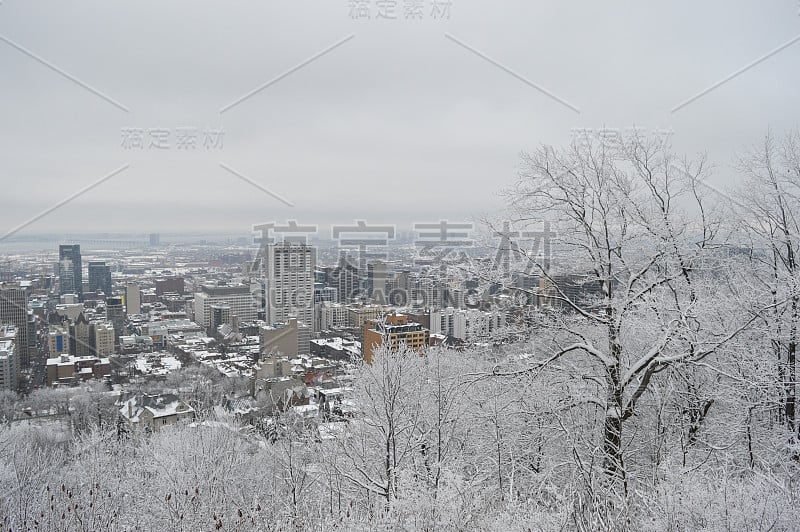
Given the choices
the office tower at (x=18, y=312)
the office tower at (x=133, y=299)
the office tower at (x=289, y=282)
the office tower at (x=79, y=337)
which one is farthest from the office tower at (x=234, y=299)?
the office tower at (x=18, y=312)

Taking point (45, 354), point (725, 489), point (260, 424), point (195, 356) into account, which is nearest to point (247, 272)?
point (195, 356)

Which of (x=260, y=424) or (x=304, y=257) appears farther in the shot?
(x=304, y=257)

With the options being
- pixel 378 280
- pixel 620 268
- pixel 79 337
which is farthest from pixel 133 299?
pixel 620 268

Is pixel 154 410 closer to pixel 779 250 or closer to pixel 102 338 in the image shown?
pixel 102 338

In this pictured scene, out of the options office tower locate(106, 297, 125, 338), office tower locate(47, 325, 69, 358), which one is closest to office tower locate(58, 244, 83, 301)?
office tower locate(106, 297, 125, 338)

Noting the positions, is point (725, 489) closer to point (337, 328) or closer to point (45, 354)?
point (337, 328)

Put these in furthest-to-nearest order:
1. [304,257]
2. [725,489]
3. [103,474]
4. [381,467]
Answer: [304,257] < [103,474] < [381,467] < [725,489]
